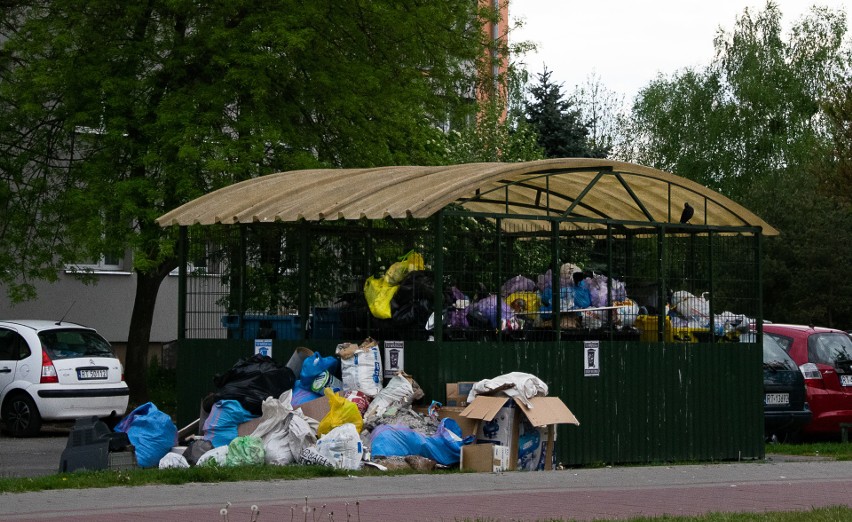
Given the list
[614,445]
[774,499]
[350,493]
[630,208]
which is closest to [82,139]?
[630,208]

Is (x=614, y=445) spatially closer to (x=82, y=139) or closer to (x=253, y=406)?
(x=253, y=406)

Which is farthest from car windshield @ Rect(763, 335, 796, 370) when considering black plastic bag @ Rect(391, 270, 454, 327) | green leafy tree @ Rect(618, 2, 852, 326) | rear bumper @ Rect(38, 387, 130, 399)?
green leafy tree @ Rect(618, 2, 852, 326)

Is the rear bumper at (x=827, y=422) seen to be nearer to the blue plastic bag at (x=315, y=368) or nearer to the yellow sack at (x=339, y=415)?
the blue plastic bag at (x=315, y=368)

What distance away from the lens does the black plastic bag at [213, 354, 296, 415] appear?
14305mm

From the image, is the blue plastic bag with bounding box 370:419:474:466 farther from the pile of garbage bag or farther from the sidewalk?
the sidewalk

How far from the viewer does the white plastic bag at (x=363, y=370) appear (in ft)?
47.4

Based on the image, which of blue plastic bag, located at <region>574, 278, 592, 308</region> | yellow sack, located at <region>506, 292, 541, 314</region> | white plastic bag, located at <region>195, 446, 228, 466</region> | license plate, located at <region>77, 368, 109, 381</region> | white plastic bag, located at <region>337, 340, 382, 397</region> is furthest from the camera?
license plate, located at <region>77, 368, 109, 381</region>

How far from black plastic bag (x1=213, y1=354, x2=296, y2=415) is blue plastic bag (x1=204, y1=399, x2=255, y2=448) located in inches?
3.8

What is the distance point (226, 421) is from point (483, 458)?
103 inches

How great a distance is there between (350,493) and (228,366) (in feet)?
17.2

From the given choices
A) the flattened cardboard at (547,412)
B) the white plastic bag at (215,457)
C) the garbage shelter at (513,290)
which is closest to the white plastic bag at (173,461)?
the white plastic bag at (215,457)

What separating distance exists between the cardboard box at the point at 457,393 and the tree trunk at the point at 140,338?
36.3ft

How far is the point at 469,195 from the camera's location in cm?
1638

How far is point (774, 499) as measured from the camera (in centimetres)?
1179
